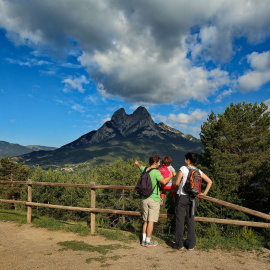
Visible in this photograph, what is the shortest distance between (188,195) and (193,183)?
1.23ft

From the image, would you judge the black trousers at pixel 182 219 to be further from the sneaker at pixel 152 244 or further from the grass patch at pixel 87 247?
the grass patch at pixel 87 247

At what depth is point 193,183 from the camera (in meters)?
4.80

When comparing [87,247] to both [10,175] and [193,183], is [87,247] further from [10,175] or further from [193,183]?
[10,175]

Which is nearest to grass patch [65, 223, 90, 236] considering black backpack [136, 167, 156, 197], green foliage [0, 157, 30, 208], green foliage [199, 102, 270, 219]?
black backpack [136, 167, 156, 197]

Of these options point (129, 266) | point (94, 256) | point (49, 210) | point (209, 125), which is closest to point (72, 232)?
point (94, 256)

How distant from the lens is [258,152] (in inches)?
1014

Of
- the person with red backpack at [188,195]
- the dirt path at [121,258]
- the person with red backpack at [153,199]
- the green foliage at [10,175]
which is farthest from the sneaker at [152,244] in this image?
the green foliage at [10,175]

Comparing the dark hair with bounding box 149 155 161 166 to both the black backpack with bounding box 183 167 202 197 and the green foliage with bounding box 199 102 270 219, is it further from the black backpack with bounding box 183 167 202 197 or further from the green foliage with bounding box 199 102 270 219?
the green foliage with bounding box 199 102 270 219

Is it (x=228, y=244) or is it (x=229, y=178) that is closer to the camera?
(x=228, y=244)

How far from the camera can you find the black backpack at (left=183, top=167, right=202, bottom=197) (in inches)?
188

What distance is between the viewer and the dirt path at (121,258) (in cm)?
416

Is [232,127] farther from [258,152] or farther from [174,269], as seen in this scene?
[174,269]

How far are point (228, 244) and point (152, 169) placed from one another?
9.25 ft

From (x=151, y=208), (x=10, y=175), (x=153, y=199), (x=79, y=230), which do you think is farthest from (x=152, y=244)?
(x=10, y=175)
